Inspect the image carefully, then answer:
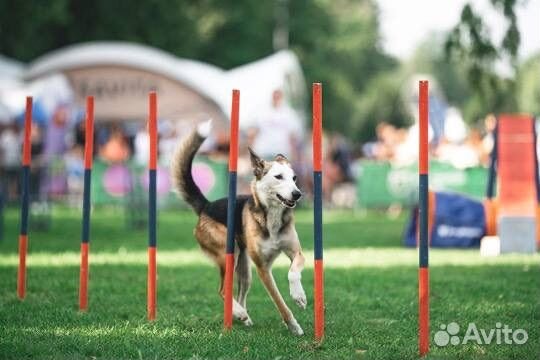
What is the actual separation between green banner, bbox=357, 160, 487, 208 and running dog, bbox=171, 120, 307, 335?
11.8 m

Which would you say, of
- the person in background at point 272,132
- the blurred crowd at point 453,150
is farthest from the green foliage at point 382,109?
the person in background at point 272,132

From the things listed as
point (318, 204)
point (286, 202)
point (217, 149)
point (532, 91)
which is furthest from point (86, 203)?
point (532, 91)

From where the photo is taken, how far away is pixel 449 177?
61.2ft

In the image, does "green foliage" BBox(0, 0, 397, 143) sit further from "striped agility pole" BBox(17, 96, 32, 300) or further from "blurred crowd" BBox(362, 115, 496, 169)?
"striped agility pole" BBox(17, 96, 32, 300)

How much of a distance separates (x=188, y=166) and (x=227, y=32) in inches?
1613

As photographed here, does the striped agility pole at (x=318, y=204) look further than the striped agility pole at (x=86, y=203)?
No

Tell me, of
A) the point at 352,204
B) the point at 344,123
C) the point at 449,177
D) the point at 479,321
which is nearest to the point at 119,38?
the point at 352,204

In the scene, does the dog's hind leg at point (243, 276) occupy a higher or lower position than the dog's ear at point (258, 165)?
lower

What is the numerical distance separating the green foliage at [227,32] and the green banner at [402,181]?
48.4 ft

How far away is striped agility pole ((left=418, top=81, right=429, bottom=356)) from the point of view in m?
5.38

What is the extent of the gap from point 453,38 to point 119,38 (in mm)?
23101

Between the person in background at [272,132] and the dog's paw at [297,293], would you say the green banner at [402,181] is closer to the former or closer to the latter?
the person in background at [272,132]

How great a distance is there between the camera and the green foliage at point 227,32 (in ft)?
109

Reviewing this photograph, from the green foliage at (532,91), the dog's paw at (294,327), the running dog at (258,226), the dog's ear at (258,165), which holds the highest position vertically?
the green foliage at (532,91)
